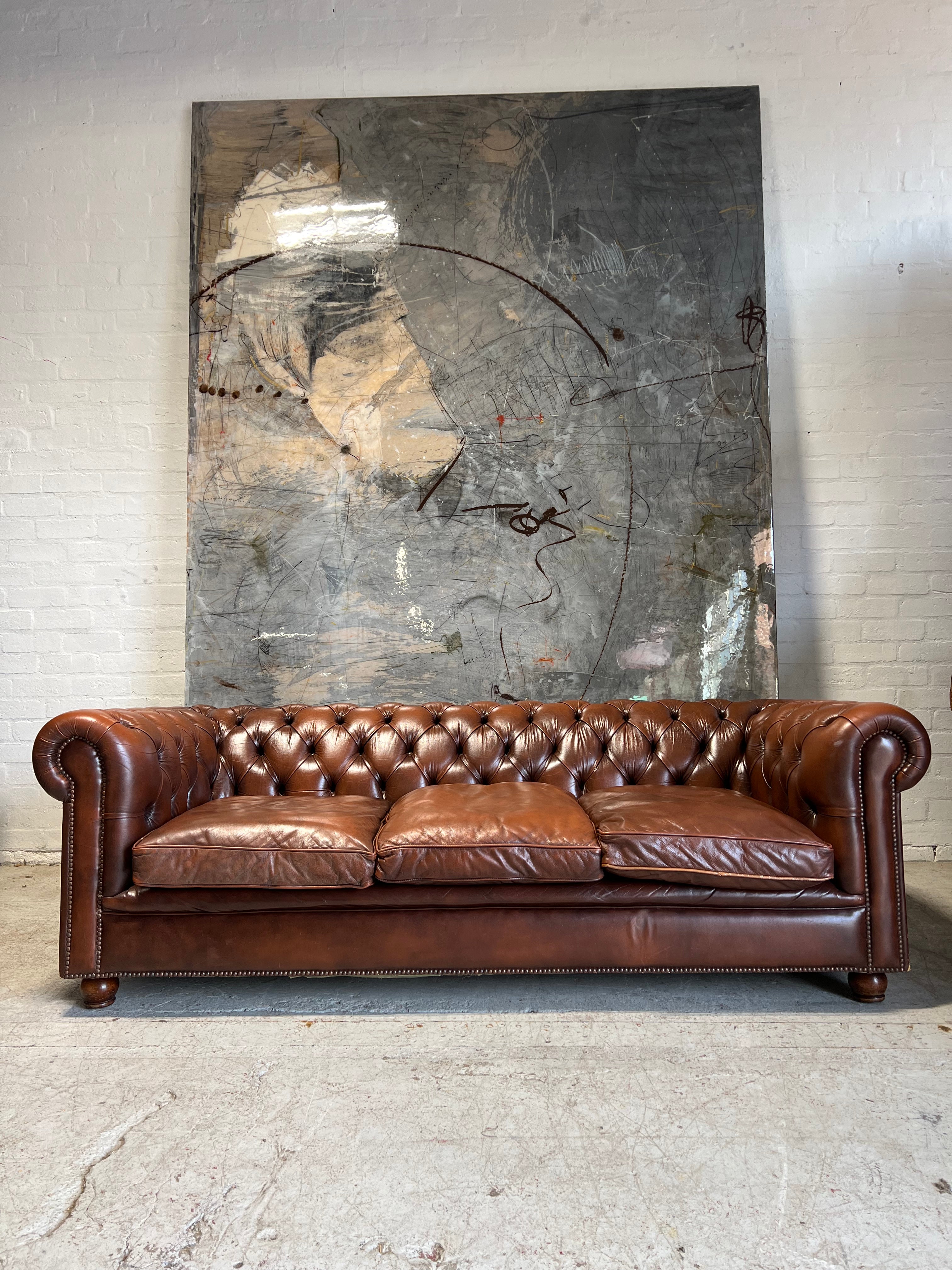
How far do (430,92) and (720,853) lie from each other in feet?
10.9

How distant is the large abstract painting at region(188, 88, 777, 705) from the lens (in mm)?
3217

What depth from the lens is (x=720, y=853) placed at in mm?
2012

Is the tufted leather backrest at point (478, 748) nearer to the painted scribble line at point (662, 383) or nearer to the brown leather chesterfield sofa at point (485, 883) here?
the brown leather chesterfield sofa at point (485, 883)

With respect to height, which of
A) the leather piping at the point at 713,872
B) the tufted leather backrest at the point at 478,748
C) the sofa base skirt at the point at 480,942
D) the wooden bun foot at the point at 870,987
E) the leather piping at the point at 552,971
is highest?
the tufted leather backrest at the point at 478,748

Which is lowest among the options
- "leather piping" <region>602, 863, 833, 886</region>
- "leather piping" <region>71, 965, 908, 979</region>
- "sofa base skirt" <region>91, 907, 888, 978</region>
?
"leather piping" <region>71, 965, 908, 979</region>

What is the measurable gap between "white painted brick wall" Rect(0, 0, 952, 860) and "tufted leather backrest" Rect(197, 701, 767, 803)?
836 mm

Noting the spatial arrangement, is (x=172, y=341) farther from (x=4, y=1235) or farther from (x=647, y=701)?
(x=4, y=1235)

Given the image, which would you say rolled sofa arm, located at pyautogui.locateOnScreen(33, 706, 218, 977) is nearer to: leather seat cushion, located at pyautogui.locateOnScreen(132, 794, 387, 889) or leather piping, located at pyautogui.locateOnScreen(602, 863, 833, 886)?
leather seat cushion, located at pyautogui.locateOnScreen(132, 794, 387, 889)

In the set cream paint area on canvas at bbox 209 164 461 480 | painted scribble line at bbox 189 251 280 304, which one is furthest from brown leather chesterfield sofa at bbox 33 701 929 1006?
painted scribble line at bbox 189 251 280 304

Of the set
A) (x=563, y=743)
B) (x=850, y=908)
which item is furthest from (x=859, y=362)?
A: (x=850, y=908)

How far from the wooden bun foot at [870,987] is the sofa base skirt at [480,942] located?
0.05 meters

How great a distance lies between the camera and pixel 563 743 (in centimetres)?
273

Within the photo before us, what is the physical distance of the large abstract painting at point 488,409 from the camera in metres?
3.22

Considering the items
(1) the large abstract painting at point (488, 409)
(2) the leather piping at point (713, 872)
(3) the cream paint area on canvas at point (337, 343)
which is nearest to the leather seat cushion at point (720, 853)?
(2) the leather piping at point (713, 872)
